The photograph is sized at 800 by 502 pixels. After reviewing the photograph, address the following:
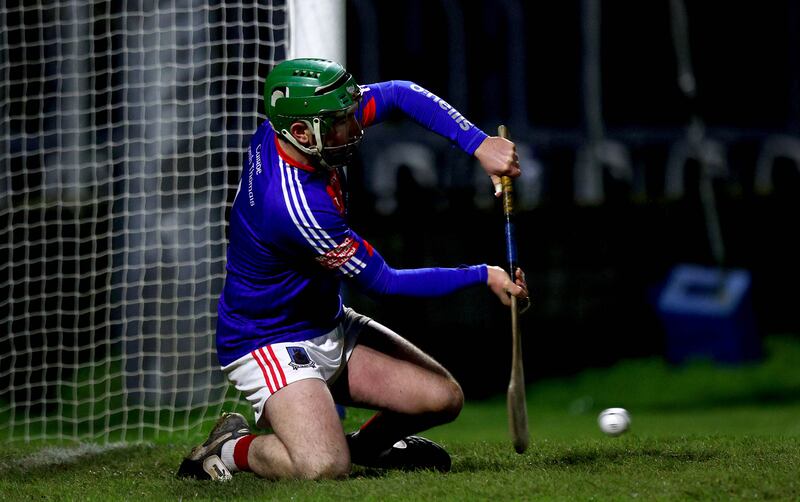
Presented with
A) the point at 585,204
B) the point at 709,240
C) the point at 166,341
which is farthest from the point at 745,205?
the point at 166,341

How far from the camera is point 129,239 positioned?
909cm

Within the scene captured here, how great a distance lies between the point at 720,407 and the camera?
32.4ft

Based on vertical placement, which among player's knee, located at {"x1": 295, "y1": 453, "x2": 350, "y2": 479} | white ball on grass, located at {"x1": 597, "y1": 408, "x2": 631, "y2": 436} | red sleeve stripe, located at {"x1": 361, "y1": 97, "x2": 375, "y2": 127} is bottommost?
white ball on grass, located at {"x1": 597, "y1": 408, "x2": 631, "y2": 436}

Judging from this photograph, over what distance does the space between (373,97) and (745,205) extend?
6.04 metres

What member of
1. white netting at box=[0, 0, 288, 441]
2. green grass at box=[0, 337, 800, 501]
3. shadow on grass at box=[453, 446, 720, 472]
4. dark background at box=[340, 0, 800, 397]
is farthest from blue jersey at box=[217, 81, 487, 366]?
dark background at box=[340, 0, 800, 397]

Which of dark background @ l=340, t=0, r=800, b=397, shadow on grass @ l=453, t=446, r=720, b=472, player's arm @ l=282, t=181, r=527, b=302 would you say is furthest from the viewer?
dark background @ l=340, t=0, r=800, b=397

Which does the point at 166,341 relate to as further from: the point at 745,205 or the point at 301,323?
the point at 745,205

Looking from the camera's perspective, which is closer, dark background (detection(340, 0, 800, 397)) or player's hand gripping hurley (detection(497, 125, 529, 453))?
player's hand gripping hurley (detection(497, 125, 529, 453))

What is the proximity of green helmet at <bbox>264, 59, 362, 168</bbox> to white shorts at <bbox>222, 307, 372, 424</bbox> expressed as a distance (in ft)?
2.30

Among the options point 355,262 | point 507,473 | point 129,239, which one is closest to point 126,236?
point 129,239

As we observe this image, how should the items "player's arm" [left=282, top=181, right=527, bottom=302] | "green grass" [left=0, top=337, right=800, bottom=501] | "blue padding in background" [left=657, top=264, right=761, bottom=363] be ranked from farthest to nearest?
"blue padding in background" [left=657, top=264, right=761, bottom=363], "player's arm" [left=282, top=181, right=527, bottom=302], "green grass" [left=0, top=337, right=800, bottom=501]

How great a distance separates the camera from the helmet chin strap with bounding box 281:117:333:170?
500 centimetres

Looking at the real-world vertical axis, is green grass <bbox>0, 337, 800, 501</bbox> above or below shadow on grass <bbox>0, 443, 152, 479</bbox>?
above

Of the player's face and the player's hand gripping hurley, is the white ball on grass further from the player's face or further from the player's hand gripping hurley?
the player's face
